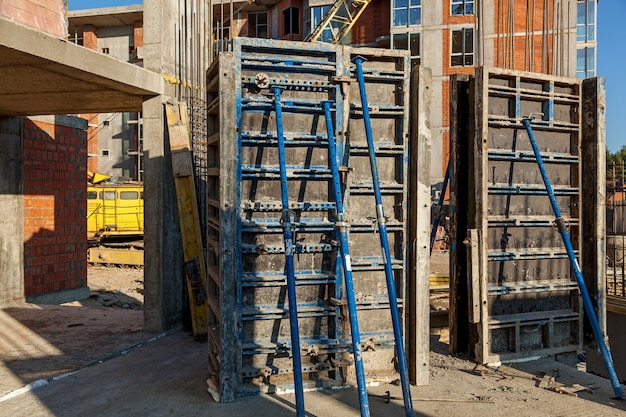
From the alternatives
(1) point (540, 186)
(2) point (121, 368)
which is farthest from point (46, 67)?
(1) point (540, 186)

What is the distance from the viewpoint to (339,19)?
30766mm

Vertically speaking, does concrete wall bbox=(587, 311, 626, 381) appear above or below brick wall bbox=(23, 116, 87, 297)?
below

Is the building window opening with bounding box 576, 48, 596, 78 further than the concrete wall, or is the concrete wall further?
the building window opening with bounding box 576, 48, 596, 78

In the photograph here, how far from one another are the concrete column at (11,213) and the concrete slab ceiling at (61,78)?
2.36 feet

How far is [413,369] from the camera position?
594 centimetres

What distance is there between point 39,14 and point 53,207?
244 inches

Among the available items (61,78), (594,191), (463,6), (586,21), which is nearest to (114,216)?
(61,78)

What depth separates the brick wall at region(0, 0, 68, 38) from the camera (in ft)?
20.3

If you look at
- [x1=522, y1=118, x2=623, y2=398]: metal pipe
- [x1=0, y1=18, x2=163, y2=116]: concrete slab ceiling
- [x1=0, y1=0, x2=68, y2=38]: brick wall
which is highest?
[x1=0, y1=0, x2=68, y2=38]: brick wall

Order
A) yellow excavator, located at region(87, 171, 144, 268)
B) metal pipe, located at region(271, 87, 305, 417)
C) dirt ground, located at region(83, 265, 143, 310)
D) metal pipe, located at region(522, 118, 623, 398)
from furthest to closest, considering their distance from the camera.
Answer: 1. yellow excavator, located at region(87, 171, 144, 268)
2. dirt ground, located at region(83, 265, 143, 310)
3. metal pipe, located at region(522, 118, 623, 398)
4. metal pipe, located at region(271, 87, 305, 417)

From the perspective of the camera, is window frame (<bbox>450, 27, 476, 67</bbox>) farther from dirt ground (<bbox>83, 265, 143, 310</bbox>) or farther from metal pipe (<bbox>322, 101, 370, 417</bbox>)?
metal pipe (<bbox>322, 101, 370, 417</bbox>)

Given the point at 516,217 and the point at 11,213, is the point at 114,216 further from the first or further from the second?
the point at 516,217

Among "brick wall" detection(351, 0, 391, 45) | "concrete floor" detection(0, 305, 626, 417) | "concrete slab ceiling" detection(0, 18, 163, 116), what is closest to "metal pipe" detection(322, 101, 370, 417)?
"concrete floor" detection(0, 305, 626, 417)

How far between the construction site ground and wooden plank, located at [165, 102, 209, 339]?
85 cm
